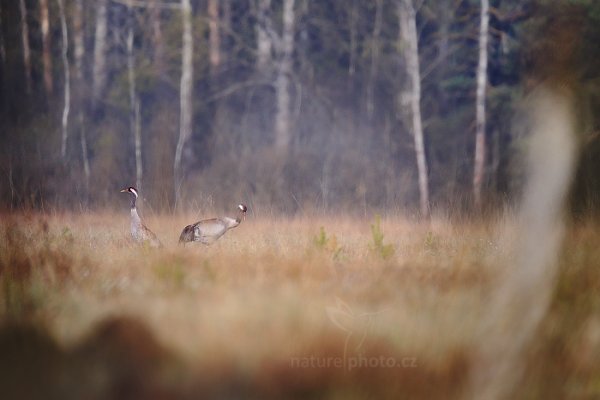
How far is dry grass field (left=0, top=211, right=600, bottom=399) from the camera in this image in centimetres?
349

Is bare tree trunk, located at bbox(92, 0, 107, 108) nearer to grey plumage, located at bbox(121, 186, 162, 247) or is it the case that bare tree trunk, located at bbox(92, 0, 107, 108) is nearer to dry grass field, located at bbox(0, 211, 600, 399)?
grey plumage, located at bbox(121, 186, 162, 247)

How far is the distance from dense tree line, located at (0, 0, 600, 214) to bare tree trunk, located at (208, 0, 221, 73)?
0.15 ft

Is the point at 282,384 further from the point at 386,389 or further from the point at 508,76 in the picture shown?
the point at 508,76

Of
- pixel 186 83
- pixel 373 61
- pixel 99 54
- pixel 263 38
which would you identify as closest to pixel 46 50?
pixel 99 54

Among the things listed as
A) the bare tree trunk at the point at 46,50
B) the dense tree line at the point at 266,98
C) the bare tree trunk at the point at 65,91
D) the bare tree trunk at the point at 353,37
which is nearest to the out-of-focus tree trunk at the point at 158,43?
the dense tree line at the point at 266,98

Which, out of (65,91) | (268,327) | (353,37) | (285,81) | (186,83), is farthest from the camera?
(353,37)

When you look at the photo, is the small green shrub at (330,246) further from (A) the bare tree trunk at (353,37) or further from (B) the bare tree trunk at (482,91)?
(A) the bare tree trunk at (353,37)

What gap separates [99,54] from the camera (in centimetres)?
1691

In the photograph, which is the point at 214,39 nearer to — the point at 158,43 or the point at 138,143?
the point at 158,43

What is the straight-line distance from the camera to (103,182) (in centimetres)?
1437

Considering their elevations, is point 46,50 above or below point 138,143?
above

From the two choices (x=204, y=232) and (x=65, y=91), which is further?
(x=65, y=91)

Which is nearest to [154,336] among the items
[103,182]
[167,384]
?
[167,384]

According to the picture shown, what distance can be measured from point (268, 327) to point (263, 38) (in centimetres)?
1278
